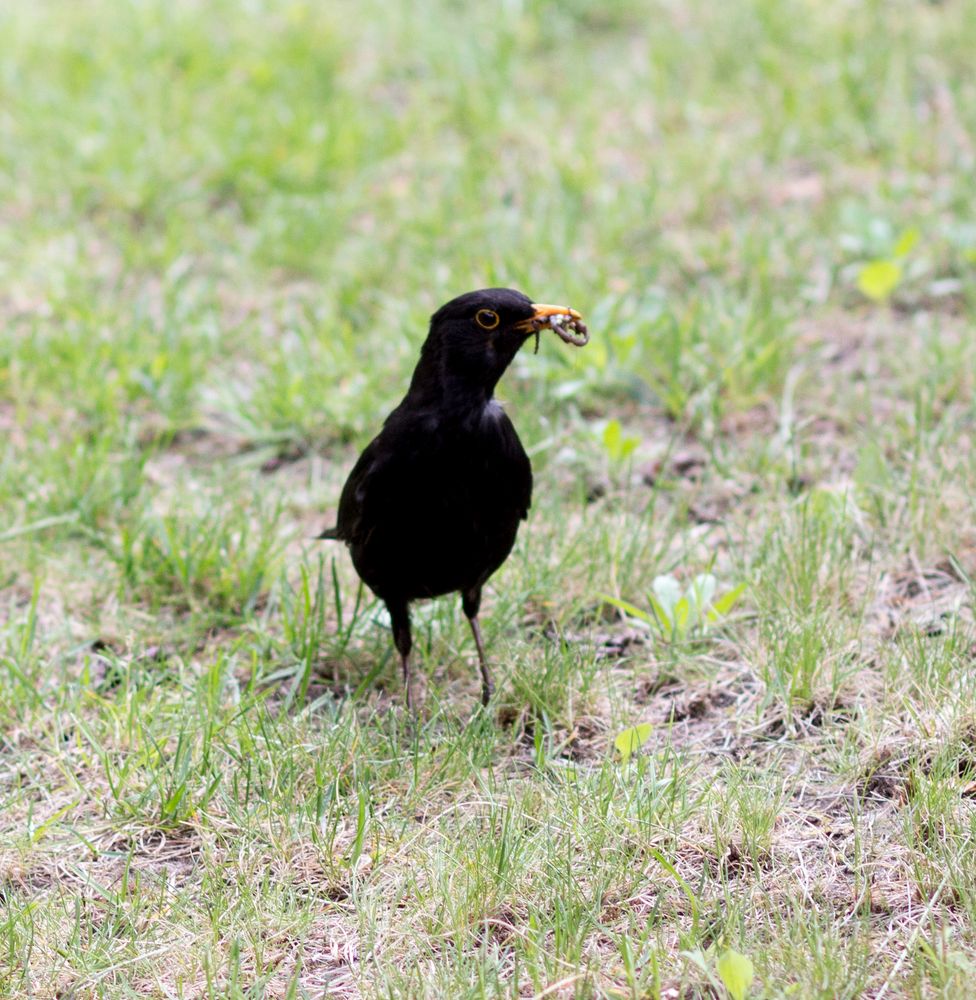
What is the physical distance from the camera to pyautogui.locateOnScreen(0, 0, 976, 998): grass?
3.06m

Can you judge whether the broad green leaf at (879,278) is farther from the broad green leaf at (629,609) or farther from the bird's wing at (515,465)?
the bird's wing at (515,465)

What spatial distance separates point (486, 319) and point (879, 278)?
8.51 feet

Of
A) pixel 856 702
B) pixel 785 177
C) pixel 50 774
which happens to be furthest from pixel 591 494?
pixel 785 177

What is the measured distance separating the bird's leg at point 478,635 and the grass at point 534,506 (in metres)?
0.09

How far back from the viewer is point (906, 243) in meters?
5.68

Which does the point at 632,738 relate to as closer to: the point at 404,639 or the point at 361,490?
the point at 404,639

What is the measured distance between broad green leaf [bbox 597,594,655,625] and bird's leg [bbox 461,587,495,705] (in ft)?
1.27

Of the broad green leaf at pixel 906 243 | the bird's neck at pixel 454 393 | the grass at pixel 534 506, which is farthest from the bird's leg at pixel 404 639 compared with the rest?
the broad green leaf at pixel 906 243

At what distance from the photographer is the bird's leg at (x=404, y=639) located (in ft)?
12.8

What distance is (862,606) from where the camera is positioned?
13.2 ft

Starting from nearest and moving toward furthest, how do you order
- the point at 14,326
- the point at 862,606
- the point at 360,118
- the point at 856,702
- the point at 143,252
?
the point at 856,702
the point at 862,606
the point at 14,326
the point at 143,252
the point at 360,118

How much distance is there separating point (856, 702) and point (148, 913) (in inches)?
72.4

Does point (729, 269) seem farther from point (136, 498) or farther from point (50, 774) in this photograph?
point (50, 774)

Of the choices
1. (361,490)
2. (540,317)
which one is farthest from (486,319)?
(361,490)
